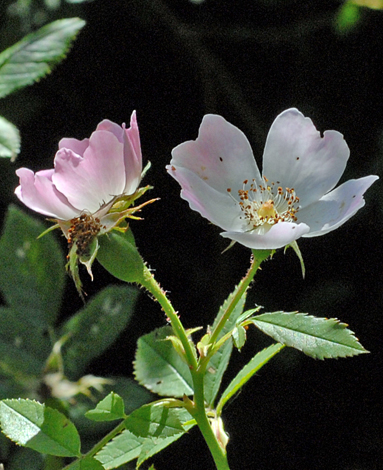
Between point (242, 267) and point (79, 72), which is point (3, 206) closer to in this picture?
point (79, 72)

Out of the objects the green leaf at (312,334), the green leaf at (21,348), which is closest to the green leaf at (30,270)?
the green leaf at (21,348)

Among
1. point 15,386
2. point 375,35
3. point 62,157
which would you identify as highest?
point 62,157

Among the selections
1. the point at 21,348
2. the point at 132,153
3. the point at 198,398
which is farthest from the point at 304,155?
the point at 21,348

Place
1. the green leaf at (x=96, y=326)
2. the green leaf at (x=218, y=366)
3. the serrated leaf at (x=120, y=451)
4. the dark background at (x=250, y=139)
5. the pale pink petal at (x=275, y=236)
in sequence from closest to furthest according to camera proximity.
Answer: the pale pink petal at (x=275, y=236) → the serrated leaf at (x=120, y=451) → the green leaf at (x=218, y=366) → the green leaf at (x=96, y=326) → the dark background at (x=250, y=139)

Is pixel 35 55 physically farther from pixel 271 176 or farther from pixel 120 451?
pixel 120 451

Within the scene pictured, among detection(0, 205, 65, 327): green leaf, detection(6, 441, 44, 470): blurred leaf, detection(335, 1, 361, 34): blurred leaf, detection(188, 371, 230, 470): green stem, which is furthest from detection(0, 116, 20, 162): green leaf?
detection(335, 1, 361, 34): blurred leaf

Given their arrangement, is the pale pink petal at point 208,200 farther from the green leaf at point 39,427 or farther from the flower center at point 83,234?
the green leaf at point 39,427

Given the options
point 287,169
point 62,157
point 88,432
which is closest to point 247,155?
point 287,169
